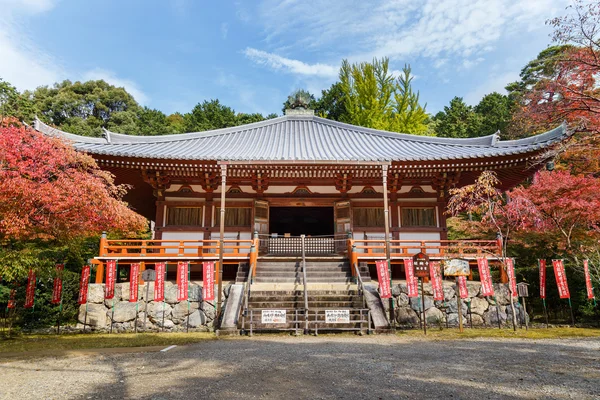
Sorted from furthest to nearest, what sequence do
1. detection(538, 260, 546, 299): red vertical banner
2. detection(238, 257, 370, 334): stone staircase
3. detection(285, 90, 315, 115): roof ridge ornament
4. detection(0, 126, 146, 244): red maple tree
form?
detection(285, 90, 315, 115): roof ridge ornament
detection(538, 260, 546, 299): red vertical banner
detection(238, 257, 370, 334): stone staircase
detection(0, 126, 146, 244): red maple tree

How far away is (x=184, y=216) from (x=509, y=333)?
11.0 meters

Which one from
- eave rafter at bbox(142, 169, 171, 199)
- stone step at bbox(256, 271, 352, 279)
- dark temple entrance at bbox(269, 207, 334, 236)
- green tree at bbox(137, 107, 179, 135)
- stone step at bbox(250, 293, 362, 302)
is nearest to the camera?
stone step at bbox(250, 293, 362, 302)

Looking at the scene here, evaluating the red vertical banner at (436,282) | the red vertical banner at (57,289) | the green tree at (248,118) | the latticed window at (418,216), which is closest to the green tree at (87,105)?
the green tree at (248,118)

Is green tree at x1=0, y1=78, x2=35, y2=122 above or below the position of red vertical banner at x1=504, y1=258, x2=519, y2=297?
above

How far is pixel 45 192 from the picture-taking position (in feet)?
22.9

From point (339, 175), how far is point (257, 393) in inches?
366

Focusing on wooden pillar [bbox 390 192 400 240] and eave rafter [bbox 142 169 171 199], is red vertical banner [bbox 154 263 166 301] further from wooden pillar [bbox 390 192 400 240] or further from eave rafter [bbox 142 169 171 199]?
wooden pillar [bbox 390 192 400 240]

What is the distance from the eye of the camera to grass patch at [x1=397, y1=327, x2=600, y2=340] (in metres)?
8.11

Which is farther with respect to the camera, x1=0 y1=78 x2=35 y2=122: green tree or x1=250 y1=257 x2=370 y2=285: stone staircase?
x1=0 y1=78 x2=35 y2=122: green tree

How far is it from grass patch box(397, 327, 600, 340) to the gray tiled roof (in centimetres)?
527

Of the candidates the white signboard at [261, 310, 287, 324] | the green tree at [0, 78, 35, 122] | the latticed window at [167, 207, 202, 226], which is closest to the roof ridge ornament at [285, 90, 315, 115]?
the latticed window at [167, 207, 202, 226]

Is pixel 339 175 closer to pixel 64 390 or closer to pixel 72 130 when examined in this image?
pixel 64 390

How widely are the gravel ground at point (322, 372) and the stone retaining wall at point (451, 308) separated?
10.7 feet

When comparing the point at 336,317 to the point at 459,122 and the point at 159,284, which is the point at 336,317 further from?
the point at 459,122
